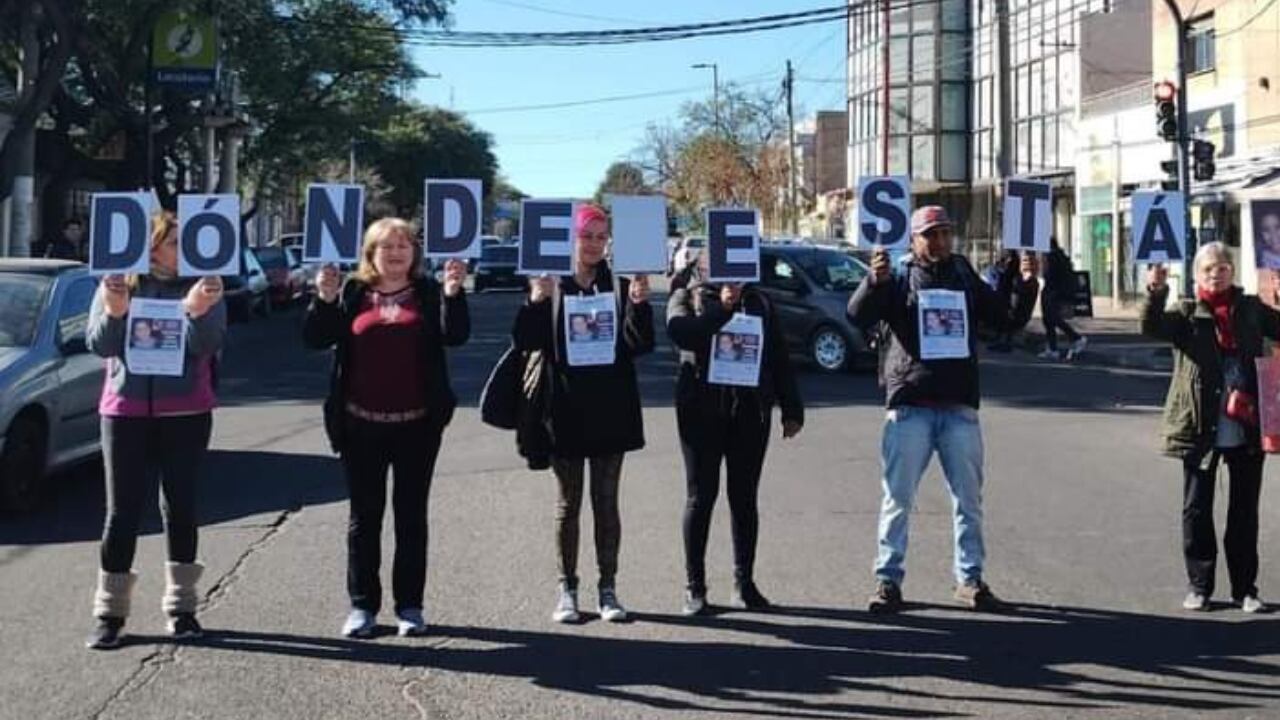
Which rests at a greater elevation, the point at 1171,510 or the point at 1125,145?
the point at 1125,145

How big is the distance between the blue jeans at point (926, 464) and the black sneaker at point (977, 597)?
0.11 feet

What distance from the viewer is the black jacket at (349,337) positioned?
6266 millimetres

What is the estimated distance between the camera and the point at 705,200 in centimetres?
6662

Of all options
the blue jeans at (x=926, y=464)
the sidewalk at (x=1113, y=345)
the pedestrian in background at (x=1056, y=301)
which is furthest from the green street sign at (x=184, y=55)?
the blue jeans at (x=926, y=464)

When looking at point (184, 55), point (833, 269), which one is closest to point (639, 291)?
point (833, 269)

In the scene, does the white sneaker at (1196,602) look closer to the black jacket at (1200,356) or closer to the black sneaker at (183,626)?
the black jacket at (1200,356)

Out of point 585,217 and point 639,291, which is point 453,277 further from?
point 639,291

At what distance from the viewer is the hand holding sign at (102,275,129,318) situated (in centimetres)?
615

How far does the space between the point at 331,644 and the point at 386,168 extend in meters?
81.8

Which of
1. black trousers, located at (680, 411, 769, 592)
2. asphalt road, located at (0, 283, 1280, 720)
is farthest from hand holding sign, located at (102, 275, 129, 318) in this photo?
black trousers, located at (680, 411, 769, 592)

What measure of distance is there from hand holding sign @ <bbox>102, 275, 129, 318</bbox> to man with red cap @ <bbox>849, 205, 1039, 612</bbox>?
3302mm

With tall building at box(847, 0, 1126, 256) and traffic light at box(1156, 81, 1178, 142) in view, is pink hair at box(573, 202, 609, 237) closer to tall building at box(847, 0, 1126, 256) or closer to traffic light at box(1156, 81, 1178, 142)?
traffic light at box(1156, 81, 1178, 142)

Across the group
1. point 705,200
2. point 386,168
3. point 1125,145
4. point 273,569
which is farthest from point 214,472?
point 386,168

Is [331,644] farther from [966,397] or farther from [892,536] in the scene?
[966,397]
